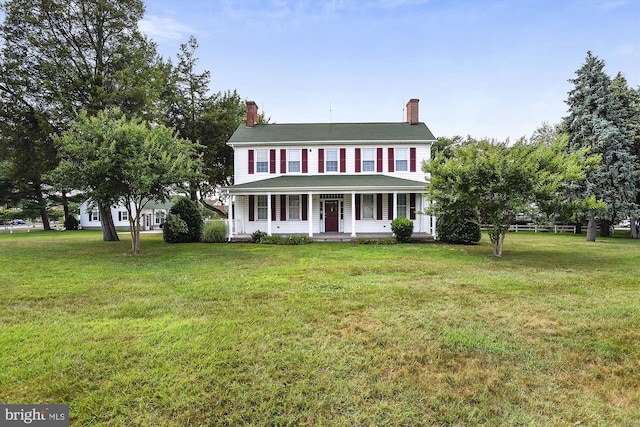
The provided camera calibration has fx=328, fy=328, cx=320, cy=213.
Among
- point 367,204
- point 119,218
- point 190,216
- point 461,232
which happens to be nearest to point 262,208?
point 190,216

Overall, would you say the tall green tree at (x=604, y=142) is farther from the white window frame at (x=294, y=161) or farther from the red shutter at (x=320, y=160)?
the white window frame at (x=294, y=161)

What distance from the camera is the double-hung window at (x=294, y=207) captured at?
19020 millimetres

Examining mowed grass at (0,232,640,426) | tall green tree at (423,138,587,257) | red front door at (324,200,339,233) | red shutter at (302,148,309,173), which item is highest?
red shutter at (302,148,309,173)

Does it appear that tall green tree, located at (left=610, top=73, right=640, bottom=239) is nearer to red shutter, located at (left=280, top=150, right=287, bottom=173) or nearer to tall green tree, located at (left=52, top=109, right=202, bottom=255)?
red shutter, located at (left=280, top=150, right=287, bottom=173)

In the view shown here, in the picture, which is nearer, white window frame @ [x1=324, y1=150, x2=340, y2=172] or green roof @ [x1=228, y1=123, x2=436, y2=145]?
green roof @ [x1=228, y1=123, x2=436, y2=145]

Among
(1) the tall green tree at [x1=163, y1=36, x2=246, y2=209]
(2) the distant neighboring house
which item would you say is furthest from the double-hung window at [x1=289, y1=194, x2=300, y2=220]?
(2) the distant neighboring house

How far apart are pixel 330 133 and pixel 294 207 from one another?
536 cm

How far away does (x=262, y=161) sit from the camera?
19.8m

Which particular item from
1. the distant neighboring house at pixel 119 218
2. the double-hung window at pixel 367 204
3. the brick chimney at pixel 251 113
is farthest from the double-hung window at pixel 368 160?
the distant neighboring house at pixel 119 218

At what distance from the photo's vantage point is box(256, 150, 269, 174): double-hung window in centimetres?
1980

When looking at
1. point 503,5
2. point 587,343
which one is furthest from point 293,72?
point 587,343

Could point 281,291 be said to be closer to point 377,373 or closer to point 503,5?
point 377,373

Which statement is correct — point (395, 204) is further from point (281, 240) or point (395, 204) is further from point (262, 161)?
point (262, 161)

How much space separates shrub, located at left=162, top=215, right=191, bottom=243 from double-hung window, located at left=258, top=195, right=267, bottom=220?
4.08 m
